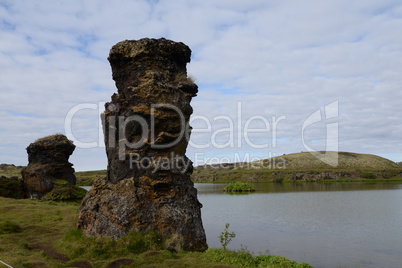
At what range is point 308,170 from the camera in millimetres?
125750

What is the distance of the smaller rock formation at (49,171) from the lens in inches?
1585

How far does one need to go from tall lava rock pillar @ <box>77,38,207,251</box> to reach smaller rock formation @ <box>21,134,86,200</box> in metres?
26.2

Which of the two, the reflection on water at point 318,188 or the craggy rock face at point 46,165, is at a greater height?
the craggy rock face at point 46,165

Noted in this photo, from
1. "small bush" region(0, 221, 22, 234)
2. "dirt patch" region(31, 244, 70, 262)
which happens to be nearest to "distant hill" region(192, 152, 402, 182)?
"small bush" region(0, 221, 22, 234)

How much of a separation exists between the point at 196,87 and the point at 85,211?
9.30 m

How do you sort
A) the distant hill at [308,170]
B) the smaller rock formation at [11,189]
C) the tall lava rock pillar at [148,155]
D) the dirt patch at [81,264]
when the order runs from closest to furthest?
the dirt patch at [81,264]
the tall lava rock pillar at [148,155]
the smaller rock formation at [11,189]
the distant hill at [308,170]

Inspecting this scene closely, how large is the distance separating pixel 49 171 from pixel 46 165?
954 millimetres

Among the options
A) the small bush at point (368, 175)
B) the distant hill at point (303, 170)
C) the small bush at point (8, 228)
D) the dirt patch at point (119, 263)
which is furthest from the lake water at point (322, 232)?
the small bush at point (368, 175)

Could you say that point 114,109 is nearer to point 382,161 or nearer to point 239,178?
point 239,178

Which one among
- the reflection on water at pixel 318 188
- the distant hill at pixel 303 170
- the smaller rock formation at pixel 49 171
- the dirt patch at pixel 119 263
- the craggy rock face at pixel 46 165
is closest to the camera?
the dirt patch at pixel 119 263

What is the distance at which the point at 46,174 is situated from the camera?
40688mm

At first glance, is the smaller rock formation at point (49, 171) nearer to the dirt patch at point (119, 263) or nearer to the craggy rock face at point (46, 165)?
the craggy rock face at point (46, 165)

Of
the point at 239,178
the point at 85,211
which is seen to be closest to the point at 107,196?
the point at 85,211

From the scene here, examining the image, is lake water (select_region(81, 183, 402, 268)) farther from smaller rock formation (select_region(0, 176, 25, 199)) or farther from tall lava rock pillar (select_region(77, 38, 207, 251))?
smaller rock formation (select_region(0, 176, 25, 199))
